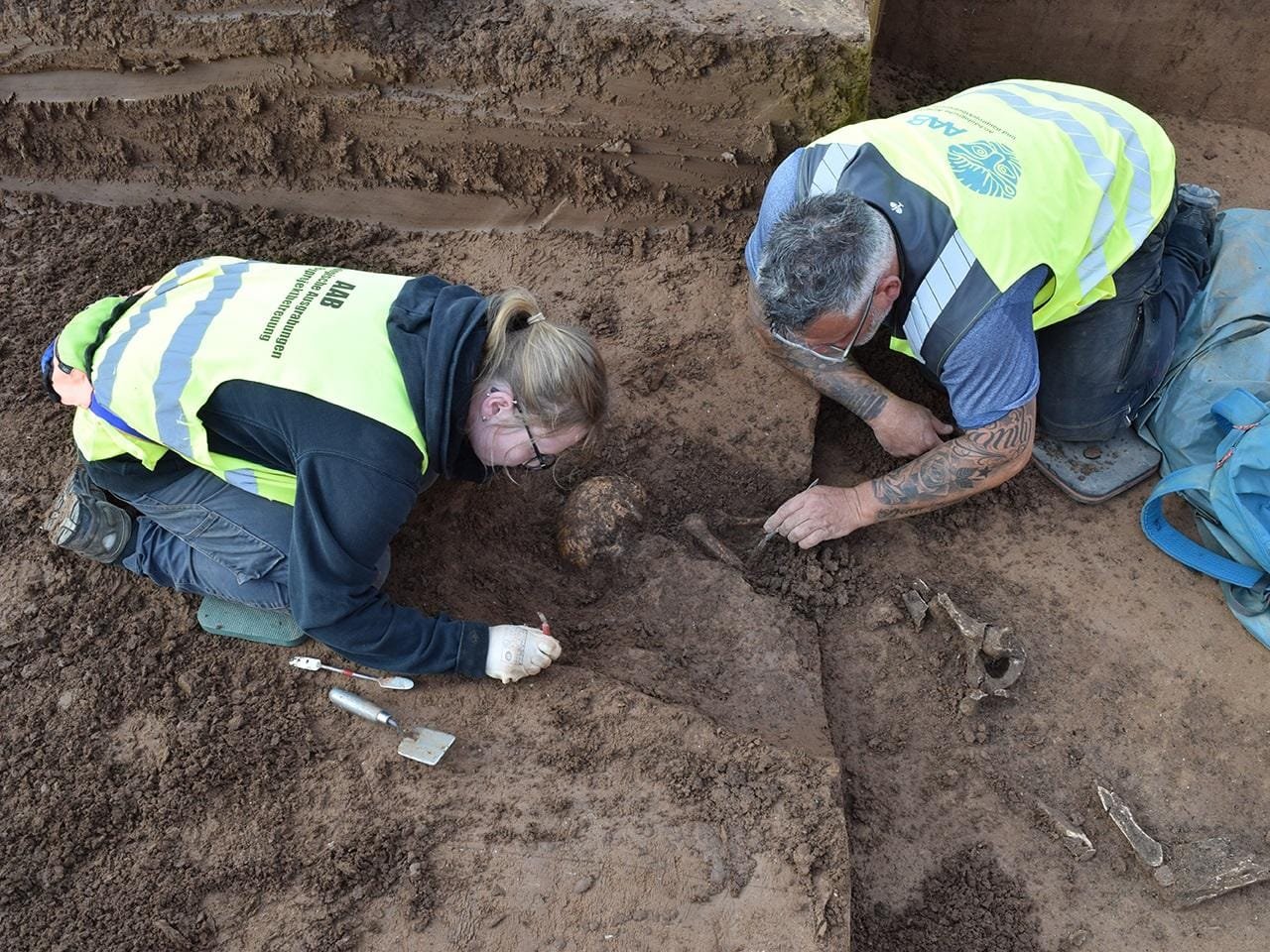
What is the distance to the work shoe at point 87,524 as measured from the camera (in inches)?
119

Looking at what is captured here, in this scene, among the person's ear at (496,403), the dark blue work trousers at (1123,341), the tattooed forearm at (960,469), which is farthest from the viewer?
Answer: the dark blue work trousers at (1123,341)

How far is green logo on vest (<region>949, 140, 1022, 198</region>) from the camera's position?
2.93 meters

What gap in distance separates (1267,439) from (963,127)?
56.7 inches

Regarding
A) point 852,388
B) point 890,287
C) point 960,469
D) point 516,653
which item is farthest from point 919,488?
point 516,653

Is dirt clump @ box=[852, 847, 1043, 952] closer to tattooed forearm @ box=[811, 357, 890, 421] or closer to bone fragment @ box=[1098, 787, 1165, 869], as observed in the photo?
bone fragment @ box=[1098, 787, 1165, 869]

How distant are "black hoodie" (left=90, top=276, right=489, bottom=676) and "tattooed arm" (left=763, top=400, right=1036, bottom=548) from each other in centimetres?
125

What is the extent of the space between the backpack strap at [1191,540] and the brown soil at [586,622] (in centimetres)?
9

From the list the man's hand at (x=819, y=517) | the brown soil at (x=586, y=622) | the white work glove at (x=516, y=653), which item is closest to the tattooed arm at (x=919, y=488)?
the man's hand at (x=819, y=517)

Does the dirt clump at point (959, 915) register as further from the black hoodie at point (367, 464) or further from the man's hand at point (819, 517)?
the black hoodie at point (367, 464)

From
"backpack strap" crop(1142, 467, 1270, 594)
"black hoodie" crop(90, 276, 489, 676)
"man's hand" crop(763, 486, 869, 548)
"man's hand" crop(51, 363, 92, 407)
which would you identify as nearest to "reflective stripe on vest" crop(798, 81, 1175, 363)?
"man's hand" crop(763, 486, 869, 548)

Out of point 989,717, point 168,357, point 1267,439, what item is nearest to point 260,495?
point 168,357

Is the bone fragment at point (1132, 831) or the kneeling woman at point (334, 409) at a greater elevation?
the kneeling woman at point (334, 409)

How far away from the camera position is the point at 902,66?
5.06 m

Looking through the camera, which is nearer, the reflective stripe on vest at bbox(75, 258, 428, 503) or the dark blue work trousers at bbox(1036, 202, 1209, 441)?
the reflective stripe on vest at bbox(75, 258, 428, 503)
